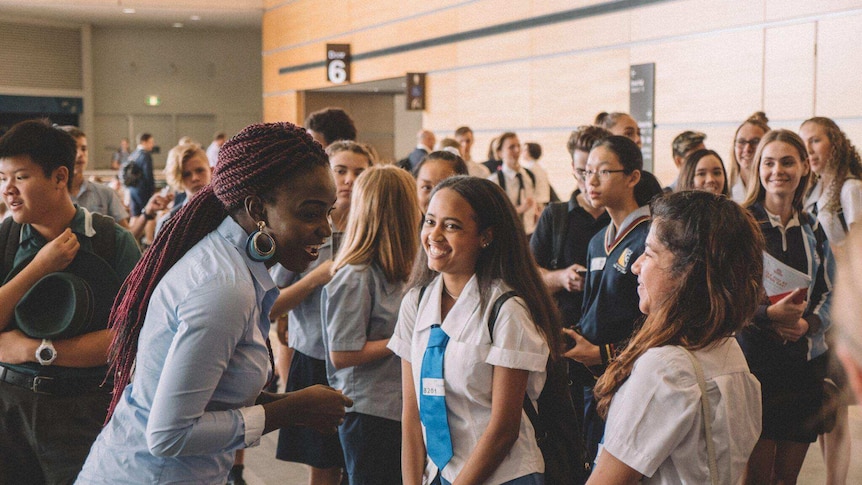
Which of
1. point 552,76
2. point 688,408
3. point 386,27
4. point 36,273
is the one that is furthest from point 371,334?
point 386,27

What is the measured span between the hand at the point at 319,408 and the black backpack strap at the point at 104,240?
1032 millimetres

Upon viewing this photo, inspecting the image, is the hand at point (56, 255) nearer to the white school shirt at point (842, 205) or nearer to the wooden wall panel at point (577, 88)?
the white school shirt at point (842, 205)

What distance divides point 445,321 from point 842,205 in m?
3.00

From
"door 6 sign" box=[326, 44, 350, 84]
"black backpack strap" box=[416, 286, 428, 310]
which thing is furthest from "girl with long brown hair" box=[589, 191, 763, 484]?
"door 6 sign" box=[326, 44, 350, 84]

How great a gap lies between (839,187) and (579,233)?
1.74m

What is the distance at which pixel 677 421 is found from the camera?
5.02ft

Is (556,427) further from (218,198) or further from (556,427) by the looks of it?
(218,198)

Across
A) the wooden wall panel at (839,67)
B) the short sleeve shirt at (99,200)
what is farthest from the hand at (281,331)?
the wooden wall panel at (839,67)

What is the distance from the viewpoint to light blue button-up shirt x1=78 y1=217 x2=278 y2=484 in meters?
1.41

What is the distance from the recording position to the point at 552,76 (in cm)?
894

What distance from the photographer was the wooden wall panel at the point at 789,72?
236 inches

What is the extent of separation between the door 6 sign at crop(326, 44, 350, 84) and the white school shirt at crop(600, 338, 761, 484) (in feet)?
41.0

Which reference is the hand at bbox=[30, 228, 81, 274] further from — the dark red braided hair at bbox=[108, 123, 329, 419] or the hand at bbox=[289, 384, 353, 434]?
the hand at bbox=[289, 384, 353, 434]

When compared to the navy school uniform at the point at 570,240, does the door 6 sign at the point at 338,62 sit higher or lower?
higher
